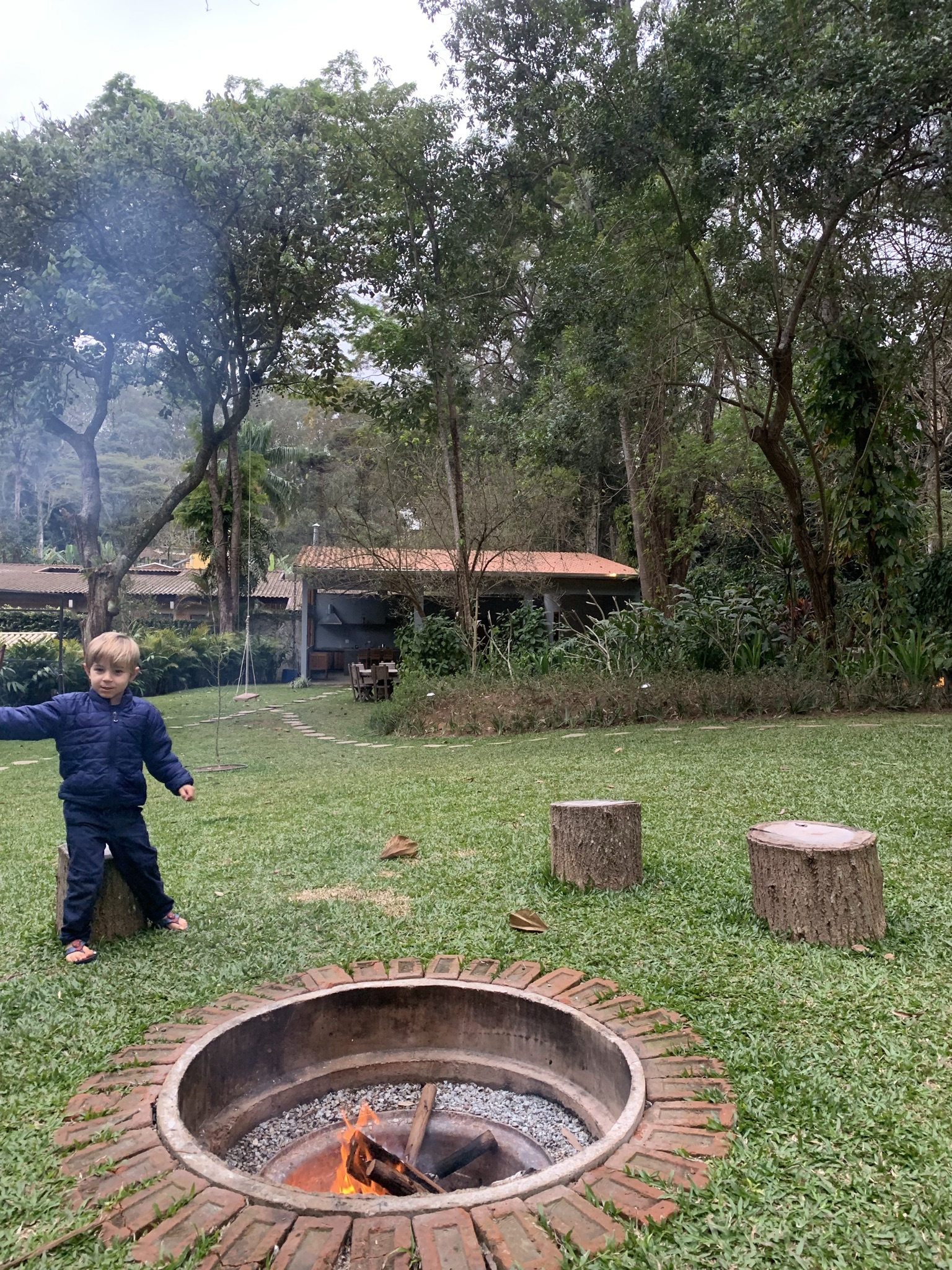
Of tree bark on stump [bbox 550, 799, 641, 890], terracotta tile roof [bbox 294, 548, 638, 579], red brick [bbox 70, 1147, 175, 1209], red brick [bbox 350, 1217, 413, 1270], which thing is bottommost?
red brick [bbox 70, 1147, 175, 1209]

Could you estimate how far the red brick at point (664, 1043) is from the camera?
217 cm

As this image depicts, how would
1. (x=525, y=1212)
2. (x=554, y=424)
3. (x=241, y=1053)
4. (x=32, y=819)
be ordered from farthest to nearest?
(x=554, y=424)
(x=32, y=819)
(x=241, y=1053)
(x=525, y=1212)

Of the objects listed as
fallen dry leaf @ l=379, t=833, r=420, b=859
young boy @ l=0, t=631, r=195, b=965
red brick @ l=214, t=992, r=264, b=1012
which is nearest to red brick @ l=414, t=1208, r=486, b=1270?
red brick @ l=214, t=992, r=264, b=1012

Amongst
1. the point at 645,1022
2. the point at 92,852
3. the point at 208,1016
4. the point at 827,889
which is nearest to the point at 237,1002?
the point at 208,1016

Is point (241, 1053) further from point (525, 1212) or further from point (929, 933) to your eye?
point (929, 933)

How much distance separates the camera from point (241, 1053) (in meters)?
2.31

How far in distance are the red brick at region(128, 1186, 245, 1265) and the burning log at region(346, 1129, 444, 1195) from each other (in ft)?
1.05

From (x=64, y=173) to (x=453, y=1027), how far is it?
1120 cm

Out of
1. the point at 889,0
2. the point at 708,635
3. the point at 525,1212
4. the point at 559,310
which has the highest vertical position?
the point at 889,0

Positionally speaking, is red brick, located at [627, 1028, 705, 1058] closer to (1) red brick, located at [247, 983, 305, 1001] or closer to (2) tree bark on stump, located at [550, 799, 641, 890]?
(1) red brick, located at [247, 983, 305, 1001]

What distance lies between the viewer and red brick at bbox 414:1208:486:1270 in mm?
1452

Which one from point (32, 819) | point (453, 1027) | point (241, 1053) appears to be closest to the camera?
point (241, 1053)

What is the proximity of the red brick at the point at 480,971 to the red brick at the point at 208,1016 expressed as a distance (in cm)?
67

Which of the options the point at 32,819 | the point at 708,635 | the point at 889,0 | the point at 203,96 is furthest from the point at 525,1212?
the point at 203,96
